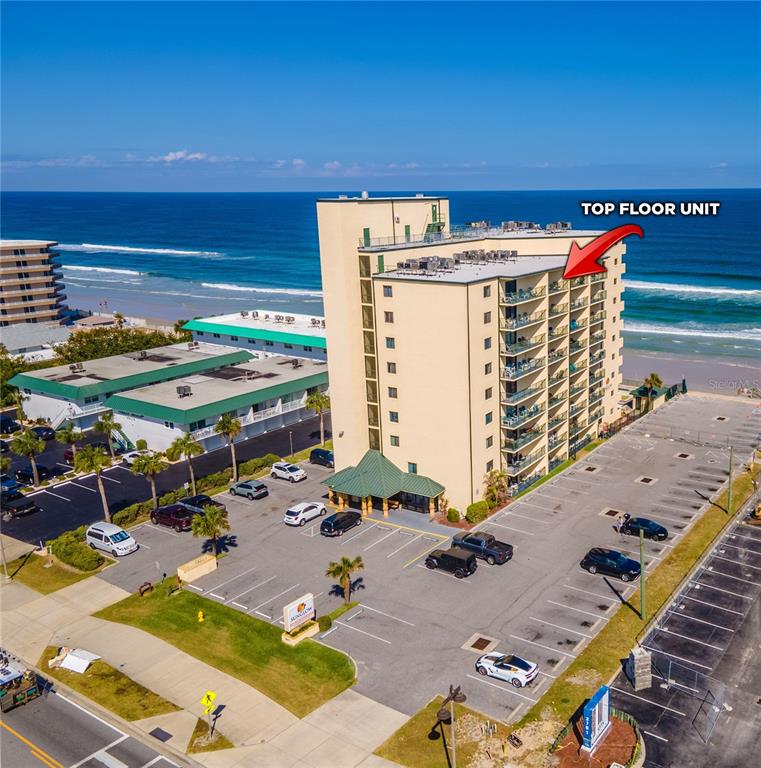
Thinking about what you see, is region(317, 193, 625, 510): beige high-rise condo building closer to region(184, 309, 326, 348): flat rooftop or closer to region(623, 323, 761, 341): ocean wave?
region(184, 309, 326, 348): flat rooftop

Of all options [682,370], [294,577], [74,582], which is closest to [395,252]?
[294,577]

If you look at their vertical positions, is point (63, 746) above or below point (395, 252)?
below

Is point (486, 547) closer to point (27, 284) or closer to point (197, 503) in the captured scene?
point (197, 503)

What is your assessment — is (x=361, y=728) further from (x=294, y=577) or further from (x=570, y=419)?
(x=570, y=419)

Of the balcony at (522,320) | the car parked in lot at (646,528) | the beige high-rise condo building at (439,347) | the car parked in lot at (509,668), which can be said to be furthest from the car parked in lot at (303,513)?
the car parked in lot at (646,528)

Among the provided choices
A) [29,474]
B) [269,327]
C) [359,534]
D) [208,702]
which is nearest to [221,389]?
[29,474]
